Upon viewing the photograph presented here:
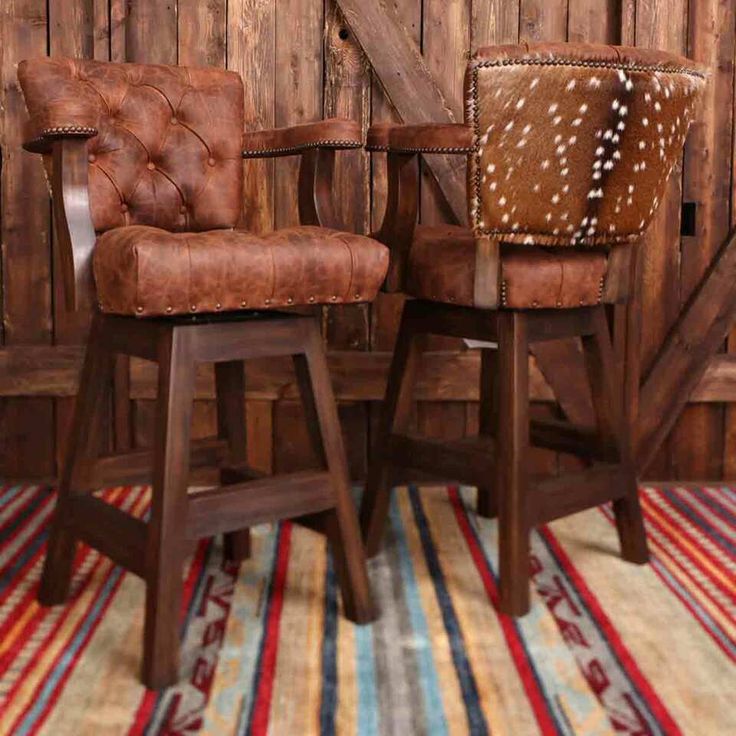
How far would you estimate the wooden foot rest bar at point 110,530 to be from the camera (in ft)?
5.35

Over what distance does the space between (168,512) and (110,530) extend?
19cm

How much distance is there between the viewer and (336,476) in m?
1.78

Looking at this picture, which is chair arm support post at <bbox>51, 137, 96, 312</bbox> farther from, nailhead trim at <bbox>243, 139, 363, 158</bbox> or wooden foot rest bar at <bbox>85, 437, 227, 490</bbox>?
nailhead trim at <bbox>243, 139, 363, 158</bbox>

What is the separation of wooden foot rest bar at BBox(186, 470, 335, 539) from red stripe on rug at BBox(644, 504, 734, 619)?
812 millimetres

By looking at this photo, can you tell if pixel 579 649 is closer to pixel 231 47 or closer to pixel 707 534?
pixel 707 534

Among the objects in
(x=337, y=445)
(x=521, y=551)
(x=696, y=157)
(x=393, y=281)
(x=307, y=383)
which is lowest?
(x=521, y=551)

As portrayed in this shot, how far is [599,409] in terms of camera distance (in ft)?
6.93

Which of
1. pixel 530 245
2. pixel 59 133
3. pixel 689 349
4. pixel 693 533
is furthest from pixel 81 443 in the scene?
pixel 689 349

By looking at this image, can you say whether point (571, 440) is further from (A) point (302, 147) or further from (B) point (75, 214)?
(B) point (75, 214)

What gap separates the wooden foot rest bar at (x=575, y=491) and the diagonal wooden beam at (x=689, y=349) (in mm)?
729

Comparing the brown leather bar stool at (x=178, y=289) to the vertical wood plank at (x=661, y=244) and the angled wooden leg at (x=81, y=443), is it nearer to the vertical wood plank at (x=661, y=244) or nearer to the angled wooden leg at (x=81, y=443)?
the angled wooden leg at (x=81, y=443)

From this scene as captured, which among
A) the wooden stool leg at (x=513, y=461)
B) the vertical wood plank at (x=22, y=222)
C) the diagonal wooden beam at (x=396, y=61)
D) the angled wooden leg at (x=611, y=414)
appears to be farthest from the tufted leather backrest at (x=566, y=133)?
the vertical wood plank at (x=22, y=222)

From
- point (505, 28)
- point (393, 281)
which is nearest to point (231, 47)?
point (505, 28)

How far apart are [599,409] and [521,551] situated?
406 millimetres
